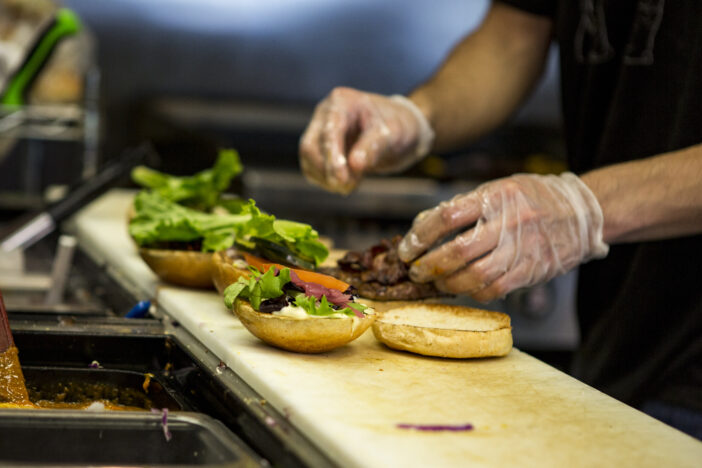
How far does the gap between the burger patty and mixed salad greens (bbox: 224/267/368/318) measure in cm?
37

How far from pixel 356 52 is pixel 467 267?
4854 millimetres

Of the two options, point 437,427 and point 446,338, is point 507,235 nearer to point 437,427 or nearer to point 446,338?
point 446,338

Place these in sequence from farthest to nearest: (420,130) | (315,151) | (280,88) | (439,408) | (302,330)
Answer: (280,88)
(420,130)
(315,151)
(302,330)
(439,408)

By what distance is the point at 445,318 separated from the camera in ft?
5.42

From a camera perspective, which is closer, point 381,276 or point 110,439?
point 110,439

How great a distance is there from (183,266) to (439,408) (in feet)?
2.69

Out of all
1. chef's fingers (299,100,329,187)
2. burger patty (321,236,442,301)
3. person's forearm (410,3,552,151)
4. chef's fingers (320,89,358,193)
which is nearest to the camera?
burger patty (321,236,442,301)

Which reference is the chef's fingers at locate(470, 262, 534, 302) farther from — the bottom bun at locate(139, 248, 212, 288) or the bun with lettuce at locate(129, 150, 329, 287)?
the bottom bun at locate(139, 248, 212, 288)

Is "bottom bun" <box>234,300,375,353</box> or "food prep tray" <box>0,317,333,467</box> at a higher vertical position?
"bottom bun" <box>234,300,375,353</box>

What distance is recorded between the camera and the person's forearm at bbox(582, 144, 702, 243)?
169cm

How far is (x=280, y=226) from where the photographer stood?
5.69 feet

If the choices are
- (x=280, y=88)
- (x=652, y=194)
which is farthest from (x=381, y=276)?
(x=280, y=88)

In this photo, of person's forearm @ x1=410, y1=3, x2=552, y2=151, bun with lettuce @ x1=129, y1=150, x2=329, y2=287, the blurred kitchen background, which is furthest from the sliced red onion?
the blurred kitchen background

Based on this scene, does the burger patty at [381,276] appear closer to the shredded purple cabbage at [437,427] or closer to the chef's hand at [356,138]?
the chef's hand at [356,138]
